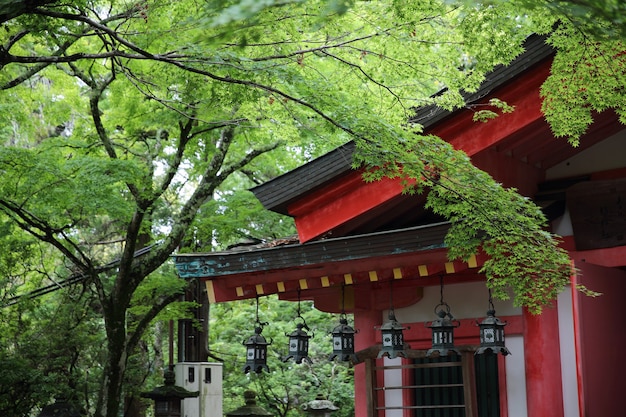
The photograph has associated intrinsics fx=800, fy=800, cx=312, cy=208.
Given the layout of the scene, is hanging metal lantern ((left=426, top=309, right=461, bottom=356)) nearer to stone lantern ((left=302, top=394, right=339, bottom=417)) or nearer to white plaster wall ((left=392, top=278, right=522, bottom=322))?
white plaster wall ((left=392, top=278, right=522, bottom=322))

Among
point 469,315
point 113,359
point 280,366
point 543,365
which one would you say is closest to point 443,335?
point 469,315

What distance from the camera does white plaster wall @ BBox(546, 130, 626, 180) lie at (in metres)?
8.31

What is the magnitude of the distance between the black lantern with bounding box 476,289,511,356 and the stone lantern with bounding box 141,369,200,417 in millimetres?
6218

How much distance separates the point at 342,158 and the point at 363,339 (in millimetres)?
2450

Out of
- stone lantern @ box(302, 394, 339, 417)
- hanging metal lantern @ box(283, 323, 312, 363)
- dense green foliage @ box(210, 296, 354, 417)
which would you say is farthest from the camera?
dense green foliage @ box(210, 296, 354, 417)

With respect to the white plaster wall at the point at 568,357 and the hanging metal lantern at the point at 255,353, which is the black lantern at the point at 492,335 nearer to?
the white plaster wall at the point at 568,357

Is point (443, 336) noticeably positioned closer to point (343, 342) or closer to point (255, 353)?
point (343, 342)

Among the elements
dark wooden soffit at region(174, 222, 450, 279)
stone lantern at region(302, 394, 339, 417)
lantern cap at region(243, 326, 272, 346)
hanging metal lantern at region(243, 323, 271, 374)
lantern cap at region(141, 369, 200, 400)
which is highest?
dark wooden soffit at region(174, 222, 450, 279)

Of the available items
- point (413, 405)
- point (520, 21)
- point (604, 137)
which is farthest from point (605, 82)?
point (413, 405)

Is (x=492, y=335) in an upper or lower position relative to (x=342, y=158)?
lower

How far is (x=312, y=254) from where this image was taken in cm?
830

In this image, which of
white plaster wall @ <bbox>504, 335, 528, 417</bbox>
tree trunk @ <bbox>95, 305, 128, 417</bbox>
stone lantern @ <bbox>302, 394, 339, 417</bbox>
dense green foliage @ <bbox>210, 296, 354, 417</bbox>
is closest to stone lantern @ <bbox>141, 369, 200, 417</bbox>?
tree trunk @ <bbox>95, 305, 128, 417</bbox>

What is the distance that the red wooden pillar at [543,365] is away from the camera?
7.92 meters

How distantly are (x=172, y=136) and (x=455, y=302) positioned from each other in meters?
8.52
